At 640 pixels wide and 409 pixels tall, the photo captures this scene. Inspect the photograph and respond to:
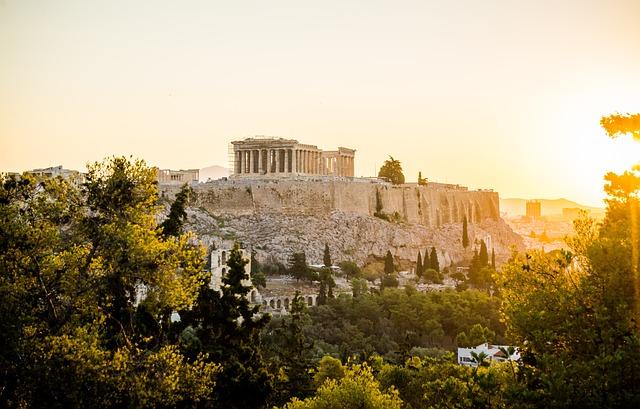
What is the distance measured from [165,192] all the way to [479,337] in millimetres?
31076

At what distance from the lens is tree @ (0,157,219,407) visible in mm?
10562

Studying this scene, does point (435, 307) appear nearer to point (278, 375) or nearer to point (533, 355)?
point (278, 375)

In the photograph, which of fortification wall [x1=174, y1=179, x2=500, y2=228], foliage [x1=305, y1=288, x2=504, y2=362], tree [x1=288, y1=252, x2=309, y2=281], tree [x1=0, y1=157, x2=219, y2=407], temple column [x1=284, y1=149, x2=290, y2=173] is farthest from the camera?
temple column [x1=284, y1=149, x2=290, y2=173]

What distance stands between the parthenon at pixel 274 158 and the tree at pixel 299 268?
56.3 ft

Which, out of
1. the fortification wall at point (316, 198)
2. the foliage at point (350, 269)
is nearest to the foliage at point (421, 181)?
the fortification wall at point (316, 198)

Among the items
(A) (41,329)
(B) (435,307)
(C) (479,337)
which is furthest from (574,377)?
(B) (435,307)

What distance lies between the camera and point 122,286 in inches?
→ 447

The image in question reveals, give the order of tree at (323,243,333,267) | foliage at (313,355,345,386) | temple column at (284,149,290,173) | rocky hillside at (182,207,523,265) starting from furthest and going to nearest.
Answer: temple column at (284,149,290,173), rocky hillside at (182,207,523,265), tree at (323,243,333,267), foliage at (313,355,345,386)

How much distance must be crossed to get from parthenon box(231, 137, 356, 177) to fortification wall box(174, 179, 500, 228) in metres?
4.67

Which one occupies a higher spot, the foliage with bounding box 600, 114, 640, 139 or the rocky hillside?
A: the foliage with bounding box 600, 114, 640, 139

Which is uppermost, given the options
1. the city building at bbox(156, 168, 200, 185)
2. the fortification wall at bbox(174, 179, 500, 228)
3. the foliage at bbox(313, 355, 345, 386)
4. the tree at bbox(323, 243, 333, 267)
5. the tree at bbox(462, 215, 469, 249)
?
the city building at bbox(156, 168, 200, 185)

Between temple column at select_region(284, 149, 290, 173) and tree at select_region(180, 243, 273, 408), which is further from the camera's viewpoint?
temple column at select_region(284, 149, 290, 173)

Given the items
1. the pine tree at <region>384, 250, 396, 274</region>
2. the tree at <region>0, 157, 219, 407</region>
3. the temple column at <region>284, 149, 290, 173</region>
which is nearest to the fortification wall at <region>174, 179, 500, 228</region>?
the temple column at <region>284, 149, 290, 173</region>

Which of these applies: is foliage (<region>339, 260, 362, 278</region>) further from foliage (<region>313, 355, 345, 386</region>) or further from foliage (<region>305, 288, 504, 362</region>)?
foliage (<region>313, 355, 345, 386</region>)
